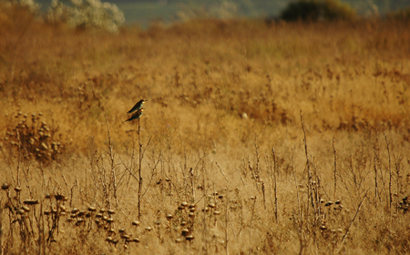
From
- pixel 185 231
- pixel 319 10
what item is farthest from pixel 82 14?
pixel 185 231

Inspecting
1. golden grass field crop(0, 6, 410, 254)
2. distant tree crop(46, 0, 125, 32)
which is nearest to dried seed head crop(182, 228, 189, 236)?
golden grass field crop(0, 6, 410, 254)

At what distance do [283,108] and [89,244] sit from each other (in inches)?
173

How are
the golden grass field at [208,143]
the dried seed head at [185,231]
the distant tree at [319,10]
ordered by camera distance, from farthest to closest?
the distant tree at [319,10] < the golden grass field at [208,143] < the dried seed head at [185,231]

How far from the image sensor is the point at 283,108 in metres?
6.14

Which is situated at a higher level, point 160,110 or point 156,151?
point 160,110

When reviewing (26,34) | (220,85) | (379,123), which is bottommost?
(379,123)

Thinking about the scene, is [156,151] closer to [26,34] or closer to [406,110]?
[406,110]

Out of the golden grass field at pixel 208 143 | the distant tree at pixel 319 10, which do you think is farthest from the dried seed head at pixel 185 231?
the distant tree at pixel 319 10

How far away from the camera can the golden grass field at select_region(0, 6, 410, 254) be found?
2924 millimetres

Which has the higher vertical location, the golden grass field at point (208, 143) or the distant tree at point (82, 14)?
the distant tree at point (82, 14)

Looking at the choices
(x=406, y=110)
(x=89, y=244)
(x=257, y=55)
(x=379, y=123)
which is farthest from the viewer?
(x=257, y=55)

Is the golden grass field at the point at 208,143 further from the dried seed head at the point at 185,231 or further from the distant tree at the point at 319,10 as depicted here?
the distant tree at the point at 319,10

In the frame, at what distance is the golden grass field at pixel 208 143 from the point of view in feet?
9.59

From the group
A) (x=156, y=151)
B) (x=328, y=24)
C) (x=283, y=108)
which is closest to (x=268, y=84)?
(x=283, y=108)
